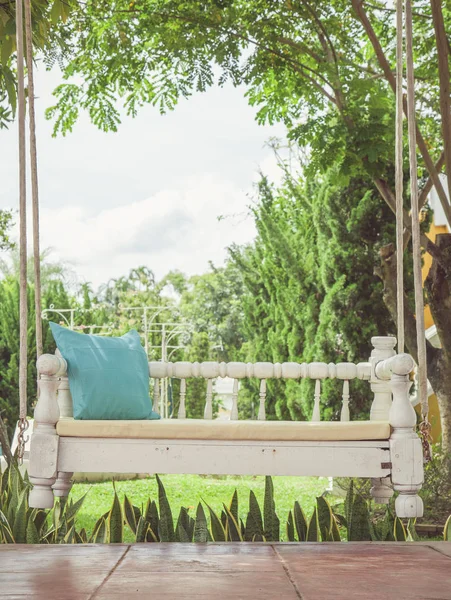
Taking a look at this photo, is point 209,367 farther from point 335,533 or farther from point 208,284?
point 208,284

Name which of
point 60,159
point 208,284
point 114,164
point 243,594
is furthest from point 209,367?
point 60,159

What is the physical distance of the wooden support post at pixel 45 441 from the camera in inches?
103

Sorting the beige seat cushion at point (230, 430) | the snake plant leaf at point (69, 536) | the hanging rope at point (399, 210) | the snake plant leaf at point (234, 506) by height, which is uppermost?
the hanging rope at point (399, 210)

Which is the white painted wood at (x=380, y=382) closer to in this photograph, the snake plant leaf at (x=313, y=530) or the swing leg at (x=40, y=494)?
the snake plant leaf at (x=313, y=530)

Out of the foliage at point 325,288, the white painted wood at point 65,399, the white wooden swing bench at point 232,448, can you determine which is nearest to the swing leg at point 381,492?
the white wooden swing bench at point 232,448

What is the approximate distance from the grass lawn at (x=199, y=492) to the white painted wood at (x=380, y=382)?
188cm

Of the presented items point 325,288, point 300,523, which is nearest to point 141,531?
point 300,523

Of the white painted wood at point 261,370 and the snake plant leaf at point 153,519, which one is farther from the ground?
the white painted wood at point 261,370

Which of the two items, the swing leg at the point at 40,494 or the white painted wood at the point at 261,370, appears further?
the white painted wood at the point at 261,370

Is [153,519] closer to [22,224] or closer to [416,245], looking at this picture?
[22,224]

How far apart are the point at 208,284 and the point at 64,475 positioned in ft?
56.7

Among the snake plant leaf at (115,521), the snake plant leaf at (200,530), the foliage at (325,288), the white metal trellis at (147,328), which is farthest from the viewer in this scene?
the white metal trellis at (147,328)

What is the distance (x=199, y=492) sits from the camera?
6.41m

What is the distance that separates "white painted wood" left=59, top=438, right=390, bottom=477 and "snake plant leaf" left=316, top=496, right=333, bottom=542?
0.12 meters
